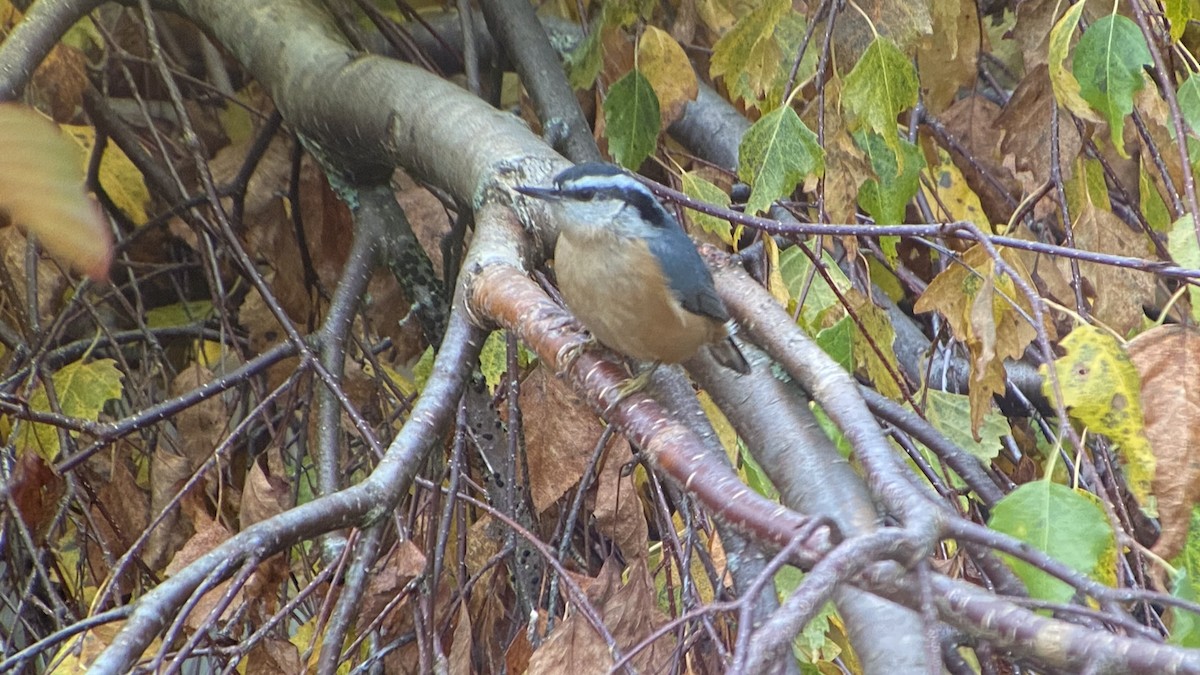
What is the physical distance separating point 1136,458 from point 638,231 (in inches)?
34.9

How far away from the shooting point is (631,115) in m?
2.18

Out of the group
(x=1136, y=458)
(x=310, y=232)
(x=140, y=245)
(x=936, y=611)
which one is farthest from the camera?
(x=140, y=245)

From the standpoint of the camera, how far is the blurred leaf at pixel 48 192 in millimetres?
912

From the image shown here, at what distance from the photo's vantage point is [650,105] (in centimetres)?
216

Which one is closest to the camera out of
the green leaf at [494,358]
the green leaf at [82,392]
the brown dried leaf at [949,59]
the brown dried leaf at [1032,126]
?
the brown dried leaf at [1032,126]

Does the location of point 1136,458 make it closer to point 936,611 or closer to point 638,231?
point 936,611

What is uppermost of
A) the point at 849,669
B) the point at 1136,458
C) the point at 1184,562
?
the point at 1136,458

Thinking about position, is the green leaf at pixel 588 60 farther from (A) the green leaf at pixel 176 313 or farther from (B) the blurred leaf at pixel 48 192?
(B) the blurred leaf at pixel 48 192

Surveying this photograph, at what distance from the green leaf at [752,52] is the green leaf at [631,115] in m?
0.15

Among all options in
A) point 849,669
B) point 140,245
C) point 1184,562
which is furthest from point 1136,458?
point 140,245

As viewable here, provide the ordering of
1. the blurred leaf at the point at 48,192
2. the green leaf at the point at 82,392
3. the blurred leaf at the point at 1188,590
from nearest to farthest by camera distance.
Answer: the blurred leaf at the point at 48,192 < the blurred leaf at the point at 1188,590 < the green leaf at the point at 82,392

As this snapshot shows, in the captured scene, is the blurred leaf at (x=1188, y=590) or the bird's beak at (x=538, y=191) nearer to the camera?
the blurred leaf at (x=1188, y=590)

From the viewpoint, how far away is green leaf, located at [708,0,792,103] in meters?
2.02

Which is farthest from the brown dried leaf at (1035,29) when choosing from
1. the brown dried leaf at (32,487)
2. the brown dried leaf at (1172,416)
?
the brown dried leaf at (32,487)
